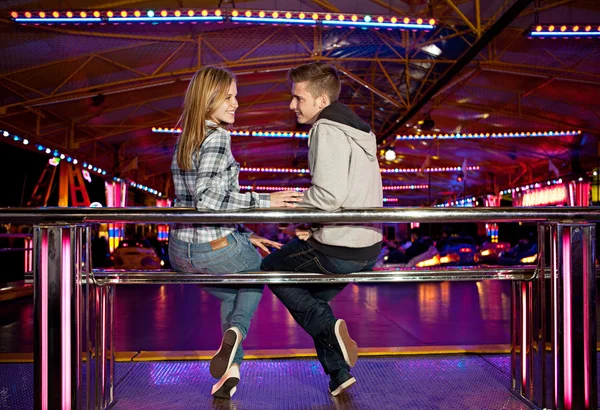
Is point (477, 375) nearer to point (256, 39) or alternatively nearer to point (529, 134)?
point (256, 39)

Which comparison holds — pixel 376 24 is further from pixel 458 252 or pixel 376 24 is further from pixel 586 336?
pixel 586 336

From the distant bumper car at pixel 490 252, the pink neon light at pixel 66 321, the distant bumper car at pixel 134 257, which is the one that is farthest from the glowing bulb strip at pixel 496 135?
the pink neon light at pixel 66 321

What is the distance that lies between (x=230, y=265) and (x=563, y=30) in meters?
6.08

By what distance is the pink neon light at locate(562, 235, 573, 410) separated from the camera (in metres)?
1.59

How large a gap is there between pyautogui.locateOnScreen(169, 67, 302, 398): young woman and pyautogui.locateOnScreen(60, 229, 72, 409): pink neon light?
1.26 ft

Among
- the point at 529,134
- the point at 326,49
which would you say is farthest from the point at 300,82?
the point at 529,134

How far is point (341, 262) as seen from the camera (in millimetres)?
1842

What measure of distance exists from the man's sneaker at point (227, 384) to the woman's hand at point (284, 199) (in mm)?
547

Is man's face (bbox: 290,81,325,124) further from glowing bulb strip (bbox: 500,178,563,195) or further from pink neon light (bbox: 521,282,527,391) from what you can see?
glowing bulb strip (bbox: 500,178,563,195)

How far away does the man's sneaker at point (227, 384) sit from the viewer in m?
1.83

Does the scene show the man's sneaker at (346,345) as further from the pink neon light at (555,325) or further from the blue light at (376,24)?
the blue light at (376,24)

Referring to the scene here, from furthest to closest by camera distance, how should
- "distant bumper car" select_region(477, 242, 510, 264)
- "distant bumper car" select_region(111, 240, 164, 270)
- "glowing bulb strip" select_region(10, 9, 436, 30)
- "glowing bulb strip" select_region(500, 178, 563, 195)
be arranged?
"glowing bulb strip" select_region(500, 178, 563, 195)
"distant bumper car" select_region(477, 242, 510, 264)
"distant bumper car" select_region(111, 240, 164, 270)
"glowing bulb strip" select_region(10, 9, 436, 30)

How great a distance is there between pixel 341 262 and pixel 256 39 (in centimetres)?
781

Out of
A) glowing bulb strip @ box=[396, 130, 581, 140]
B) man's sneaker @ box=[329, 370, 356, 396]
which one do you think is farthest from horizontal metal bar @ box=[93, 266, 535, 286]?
glowing bulb strip @ box=[396, 130, 581, 140]
